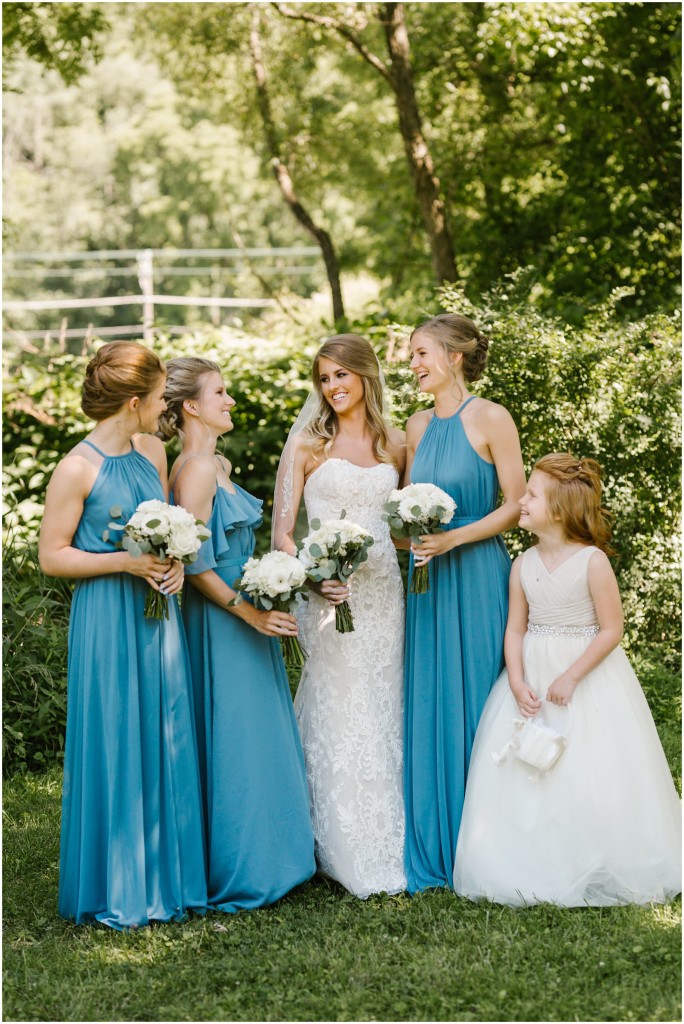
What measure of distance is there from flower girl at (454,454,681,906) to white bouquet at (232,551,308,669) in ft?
3.29

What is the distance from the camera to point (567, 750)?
13.9 feet

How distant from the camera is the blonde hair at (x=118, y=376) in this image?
13.3 feet

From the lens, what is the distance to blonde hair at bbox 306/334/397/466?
15.4ft

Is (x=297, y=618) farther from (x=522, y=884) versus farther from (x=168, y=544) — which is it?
(x=522, y=884)

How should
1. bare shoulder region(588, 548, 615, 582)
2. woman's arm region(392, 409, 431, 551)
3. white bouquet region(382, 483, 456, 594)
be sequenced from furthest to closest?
woman's arm region(392, 409, 431, 551) → bare shoulder region(588, 548, 615, 582) → white bouquet region(382, 483, 456, 594)

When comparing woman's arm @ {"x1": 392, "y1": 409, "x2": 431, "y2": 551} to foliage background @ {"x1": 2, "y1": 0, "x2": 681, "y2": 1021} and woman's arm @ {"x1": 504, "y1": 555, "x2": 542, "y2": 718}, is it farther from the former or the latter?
foliage background @ {"x1": 2, "y1": 0, "x2": 681, "y2": 1021}

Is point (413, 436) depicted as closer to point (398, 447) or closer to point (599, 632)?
point (398, 447)

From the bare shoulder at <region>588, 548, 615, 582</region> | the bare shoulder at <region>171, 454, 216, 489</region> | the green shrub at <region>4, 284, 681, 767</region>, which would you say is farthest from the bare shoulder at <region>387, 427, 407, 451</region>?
the green shrub at <region>4, 284, 681, 767</region>

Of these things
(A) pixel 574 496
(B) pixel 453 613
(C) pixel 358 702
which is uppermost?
(A) pixel 574 496

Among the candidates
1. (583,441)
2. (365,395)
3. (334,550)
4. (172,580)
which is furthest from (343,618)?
(583,441)

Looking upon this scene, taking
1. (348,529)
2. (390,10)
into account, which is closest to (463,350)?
(348,529)

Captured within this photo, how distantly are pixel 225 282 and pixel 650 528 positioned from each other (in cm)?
2948

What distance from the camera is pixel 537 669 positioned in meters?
4.40

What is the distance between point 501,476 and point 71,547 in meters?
1.86
